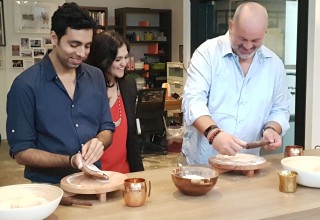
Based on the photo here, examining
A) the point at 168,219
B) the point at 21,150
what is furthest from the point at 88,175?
the point at 168,219

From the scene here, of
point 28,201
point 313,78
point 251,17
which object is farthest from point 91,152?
point 313,78

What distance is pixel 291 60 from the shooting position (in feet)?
13.9

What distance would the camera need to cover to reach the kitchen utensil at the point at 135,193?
1581mm

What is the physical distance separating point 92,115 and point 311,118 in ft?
7.41

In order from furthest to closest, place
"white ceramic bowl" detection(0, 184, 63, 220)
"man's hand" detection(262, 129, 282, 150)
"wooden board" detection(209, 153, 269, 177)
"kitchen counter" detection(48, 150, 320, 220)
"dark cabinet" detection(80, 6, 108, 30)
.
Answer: "dark cabinet" detection(80, 6, 108, 30)
"man's hand" detection(262, 129, 282, 150)
"wooden board" detection(209, 153, 269, 177)
"kitchen counter" detection(48, 150, 320, 220)
"white ceramic bowl" detection(0, 184, 63, 220)

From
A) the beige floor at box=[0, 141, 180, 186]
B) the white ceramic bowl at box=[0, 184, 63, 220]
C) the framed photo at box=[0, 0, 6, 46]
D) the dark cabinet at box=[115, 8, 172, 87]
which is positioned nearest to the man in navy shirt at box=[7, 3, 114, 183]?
the white ceramic bowl at box=[0, 184, 63, 220]

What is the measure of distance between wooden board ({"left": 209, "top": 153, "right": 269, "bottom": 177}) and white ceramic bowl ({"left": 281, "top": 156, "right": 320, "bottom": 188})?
0.12 metres

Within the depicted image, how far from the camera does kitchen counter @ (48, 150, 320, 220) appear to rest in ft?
5.03

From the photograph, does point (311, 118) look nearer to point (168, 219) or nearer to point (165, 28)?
point (168, 219)

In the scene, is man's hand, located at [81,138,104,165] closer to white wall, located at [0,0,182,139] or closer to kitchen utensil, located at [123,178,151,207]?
kitchen utensil, located at [123,178,151,207]

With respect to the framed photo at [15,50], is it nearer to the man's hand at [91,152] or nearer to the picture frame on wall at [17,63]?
the picture frame on wall at [17,63]

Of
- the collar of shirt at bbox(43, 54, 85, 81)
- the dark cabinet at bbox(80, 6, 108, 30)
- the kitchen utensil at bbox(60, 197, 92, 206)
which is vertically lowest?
the kitchen utensil at bbox(60, 197, 92, 206)

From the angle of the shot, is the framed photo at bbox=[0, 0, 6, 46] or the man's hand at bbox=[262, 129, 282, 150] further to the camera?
the framed photo at bbox=[0, 0, 6, 46]

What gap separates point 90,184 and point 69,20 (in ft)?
2.51
